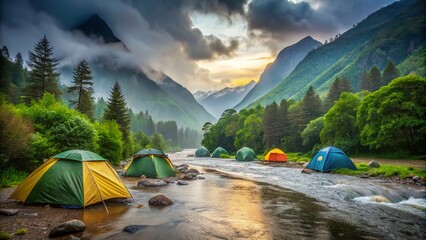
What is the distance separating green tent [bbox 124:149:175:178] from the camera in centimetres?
2223

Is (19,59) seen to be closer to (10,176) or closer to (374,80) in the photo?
(10,176)

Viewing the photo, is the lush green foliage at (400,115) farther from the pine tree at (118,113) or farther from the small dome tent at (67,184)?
the pine tree at (118,113)

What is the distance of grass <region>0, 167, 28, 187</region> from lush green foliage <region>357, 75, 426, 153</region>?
135 feet

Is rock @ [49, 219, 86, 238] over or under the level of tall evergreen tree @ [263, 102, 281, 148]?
under

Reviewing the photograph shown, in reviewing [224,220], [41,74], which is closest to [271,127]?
[41,74]

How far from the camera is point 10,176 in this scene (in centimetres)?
1638

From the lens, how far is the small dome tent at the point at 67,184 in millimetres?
10984

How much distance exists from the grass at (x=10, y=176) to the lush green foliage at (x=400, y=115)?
41.2m

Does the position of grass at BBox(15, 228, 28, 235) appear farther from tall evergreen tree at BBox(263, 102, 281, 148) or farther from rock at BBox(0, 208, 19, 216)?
tall evergreen tree at BBox(263, 102, 281, 148)

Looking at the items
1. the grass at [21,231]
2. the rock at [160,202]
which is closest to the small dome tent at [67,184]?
the rock at [160,202]

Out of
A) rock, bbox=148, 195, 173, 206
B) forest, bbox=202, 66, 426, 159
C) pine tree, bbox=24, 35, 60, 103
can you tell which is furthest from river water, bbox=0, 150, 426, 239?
pine tree, bbox=24, 35, 60, 103

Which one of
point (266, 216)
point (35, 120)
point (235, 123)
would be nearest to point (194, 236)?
point (266, 216)

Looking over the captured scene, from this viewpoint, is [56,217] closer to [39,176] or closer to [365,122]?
[39,176]

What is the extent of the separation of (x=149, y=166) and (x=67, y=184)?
449 inches
